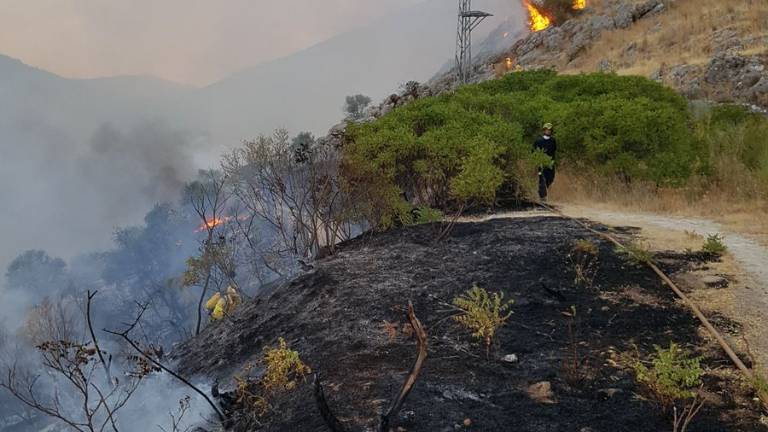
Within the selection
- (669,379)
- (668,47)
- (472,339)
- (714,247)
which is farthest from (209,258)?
(668,47)

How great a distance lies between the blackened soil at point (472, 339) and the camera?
3896 millimetres

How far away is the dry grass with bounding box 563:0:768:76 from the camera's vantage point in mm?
23500

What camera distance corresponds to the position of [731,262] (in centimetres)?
684

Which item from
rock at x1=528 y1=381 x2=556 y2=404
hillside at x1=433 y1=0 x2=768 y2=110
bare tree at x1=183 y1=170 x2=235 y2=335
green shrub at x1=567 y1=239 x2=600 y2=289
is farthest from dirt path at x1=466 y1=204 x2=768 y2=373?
hillside at x1=433 y1=0 x2=768 y2=110

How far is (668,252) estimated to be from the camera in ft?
24.5

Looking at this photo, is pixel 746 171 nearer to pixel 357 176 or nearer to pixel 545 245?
pixel 545 245

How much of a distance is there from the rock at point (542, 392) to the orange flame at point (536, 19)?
45421 mm

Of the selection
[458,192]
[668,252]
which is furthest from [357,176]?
[668,252]

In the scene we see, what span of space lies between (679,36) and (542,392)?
2894 cm

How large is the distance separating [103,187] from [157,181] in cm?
2201

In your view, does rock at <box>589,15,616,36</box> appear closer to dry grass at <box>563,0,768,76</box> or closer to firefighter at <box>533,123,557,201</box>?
dry grass at <box>563,0,768,76</box>

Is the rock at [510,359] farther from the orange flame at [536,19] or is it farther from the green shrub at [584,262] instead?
the orange flame at [536,19]

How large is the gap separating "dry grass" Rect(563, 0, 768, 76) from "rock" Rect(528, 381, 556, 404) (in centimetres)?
2169

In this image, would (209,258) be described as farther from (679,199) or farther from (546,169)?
(679,199)
